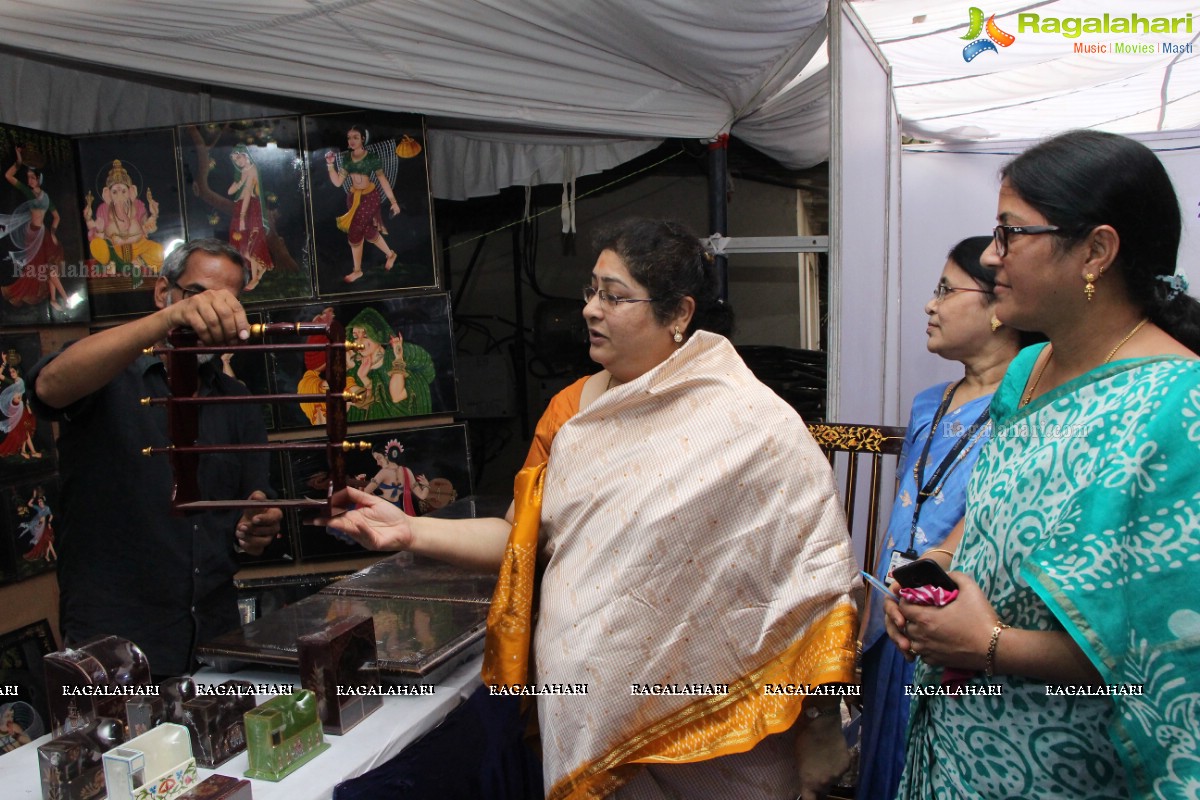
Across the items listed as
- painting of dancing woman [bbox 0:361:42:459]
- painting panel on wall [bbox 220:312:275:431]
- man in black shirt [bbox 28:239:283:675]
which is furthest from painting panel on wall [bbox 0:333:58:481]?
man in black shirt [bbox 28:239:283:675]

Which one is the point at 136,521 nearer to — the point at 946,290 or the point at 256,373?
the point at 256,373

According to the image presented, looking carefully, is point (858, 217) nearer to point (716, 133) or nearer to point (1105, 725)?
point (716, 133)

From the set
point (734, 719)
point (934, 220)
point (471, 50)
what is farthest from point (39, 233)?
point (934, 220)

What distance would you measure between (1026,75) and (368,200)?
3349 mm

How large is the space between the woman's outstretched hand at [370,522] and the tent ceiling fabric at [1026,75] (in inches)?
104

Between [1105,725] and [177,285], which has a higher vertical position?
[177,285]

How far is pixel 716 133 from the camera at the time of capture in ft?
13.4

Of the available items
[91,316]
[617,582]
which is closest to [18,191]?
[91,316]

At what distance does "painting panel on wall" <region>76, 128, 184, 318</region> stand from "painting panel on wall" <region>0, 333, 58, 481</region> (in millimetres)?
347

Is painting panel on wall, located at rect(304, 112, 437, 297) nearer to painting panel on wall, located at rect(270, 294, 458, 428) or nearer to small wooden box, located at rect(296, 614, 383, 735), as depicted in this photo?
painting panel on wall, located at rect(270, 294, 458, 428)

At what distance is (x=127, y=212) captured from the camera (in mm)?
3373

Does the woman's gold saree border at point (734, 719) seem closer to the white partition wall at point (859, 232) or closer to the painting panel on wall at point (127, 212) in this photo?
the white partition wall at point (859, 232)

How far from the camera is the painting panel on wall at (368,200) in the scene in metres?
3.44

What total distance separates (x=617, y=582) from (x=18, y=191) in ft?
9.66
